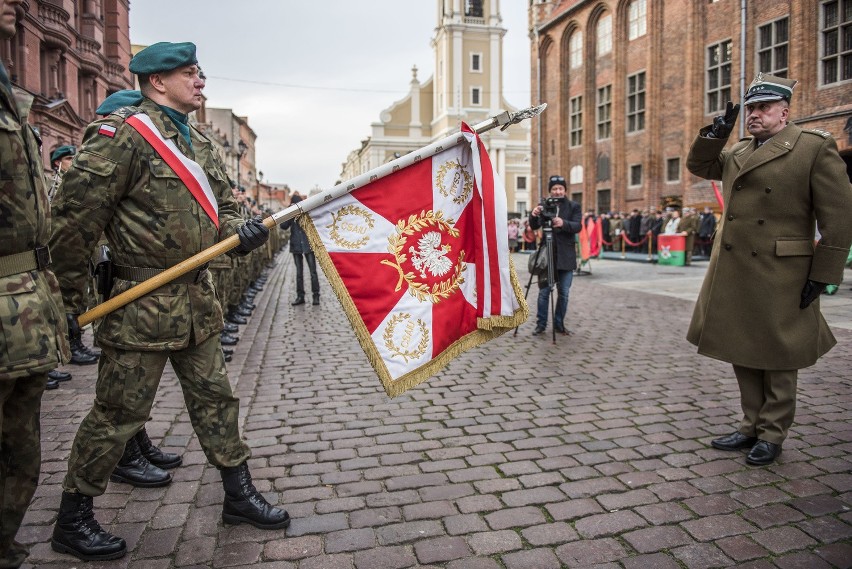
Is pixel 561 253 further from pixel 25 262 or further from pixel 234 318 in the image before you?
pixel 25 262

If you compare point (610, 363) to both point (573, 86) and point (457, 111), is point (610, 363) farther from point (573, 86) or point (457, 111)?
point (457, 111)

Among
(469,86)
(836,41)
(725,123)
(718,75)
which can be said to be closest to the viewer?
(725,123)

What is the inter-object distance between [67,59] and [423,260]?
23494mm

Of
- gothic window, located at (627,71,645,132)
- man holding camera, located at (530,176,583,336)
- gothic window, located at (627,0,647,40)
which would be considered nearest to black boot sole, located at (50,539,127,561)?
man holding camera, located at (530,176,583,336)

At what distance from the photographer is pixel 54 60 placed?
2077 centimetres

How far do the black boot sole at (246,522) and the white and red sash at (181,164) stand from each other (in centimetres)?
141

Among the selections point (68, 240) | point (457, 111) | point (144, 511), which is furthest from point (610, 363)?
point (457, 111)

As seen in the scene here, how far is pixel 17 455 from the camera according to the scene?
2.39 m

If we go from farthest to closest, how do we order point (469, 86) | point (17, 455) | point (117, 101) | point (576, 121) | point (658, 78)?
point (469, 86) → point (576, 121) → point (658, 78) → point (117, 101) → point (17, 455)

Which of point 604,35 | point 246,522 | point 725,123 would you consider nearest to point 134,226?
point 246,522

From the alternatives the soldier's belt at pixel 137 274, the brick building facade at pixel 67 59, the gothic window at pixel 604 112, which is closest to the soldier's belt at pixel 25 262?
the soldier's belt at pixel 137 274

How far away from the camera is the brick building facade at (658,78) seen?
20.4 metres

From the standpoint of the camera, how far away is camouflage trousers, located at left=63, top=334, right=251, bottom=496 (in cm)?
278

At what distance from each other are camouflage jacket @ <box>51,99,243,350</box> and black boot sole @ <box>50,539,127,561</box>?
35.4 inches
